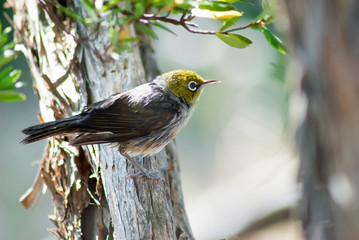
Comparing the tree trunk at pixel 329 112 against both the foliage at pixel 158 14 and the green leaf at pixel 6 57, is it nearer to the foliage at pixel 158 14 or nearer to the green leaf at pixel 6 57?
the foliage at pixel 158 14

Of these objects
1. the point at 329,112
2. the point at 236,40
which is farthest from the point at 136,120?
the point at 329,112

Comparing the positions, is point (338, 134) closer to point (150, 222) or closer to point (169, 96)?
point (150, 222)

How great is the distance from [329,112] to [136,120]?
8.44 feet

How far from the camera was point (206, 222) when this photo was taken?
6910mm

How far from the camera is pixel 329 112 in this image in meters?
1.79

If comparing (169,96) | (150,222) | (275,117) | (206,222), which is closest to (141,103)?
(169,96)

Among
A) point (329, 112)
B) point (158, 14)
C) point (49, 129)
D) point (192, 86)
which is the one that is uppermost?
point (192, 86)

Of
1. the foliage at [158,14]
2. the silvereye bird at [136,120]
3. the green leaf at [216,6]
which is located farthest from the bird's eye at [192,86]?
the green leaf at [216,6]

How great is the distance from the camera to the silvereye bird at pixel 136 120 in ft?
12.5

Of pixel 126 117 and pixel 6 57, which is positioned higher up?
pixel 126 117

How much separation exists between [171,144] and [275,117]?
19.1ft

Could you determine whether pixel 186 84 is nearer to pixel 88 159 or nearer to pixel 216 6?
pixel 88 159

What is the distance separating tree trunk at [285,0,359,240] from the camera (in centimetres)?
172

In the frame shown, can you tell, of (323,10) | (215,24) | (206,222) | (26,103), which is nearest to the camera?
(323,10)
